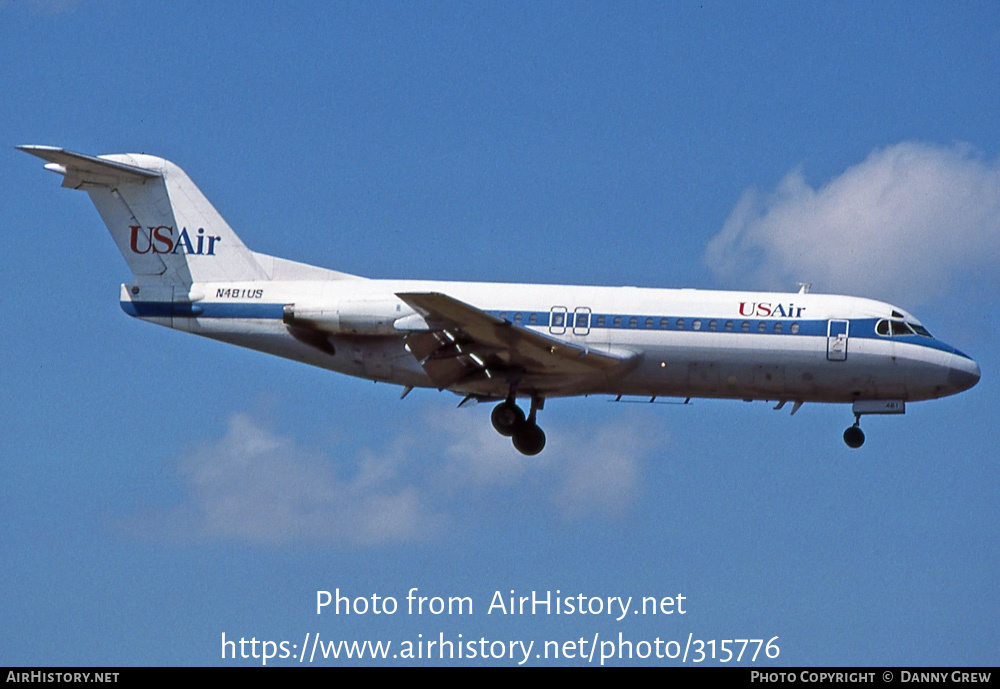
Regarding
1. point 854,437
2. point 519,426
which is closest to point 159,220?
point 519,426

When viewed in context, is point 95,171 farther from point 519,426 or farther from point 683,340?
point 683,340

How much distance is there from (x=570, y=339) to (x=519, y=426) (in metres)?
2.53

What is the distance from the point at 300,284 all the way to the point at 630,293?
7.65 m

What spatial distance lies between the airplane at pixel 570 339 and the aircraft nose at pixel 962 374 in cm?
4

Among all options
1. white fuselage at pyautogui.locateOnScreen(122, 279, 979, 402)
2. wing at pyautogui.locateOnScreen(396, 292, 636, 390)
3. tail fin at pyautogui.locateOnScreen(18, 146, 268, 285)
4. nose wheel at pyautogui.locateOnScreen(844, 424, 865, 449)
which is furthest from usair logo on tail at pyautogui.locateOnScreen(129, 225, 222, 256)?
nose wheel at pyautogui.locateOnScreen(844, 424, 865, 449)

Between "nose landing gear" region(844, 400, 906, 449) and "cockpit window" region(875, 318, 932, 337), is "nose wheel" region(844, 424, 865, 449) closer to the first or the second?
"nose landing gear" region(844, 400, 906, 449)

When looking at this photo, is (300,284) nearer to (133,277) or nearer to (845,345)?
(133,277)

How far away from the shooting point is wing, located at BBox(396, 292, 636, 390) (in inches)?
1378

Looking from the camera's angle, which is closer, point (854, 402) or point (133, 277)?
point (854, 402)

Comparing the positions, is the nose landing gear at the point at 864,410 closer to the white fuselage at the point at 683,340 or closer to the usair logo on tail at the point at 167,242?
the white fuselage at the point at 683,340

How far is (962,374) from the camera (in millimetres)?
36969

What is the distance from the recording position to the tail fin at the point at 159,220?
3947cm

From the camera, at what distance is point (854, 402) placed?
121 feet
